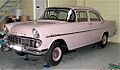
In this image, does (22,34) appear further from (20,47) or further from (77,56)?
(77,56)

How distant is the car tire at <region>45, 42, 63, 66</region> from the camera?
499cm

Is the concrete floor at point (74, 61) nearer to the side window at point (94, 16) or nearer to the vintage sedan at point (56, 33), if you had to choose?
the vintage sedan at point (56, 33)

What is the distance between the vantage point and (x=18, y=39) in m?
5.17

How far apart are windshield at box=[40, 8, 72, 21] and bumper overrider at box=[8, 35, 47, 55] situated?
1.37 metres

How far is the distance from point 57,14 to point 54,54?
1.48 m

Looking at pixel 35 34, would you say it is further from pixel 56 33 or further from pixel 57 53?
pixel 57 53

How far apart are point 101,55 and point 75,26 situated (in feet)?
4.88

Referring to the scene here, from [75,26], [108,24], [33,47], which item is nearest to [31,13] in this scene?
[108,24]

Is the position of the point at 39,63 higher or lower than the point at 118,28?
lower

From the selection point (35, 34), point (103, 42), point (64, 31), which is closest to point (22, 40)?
point (35, 34)

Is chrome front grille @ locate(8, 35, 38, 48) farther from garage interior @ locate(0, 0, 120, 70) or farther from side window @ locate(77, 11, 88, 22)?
side window @ locate(77, 11, 88, 22)

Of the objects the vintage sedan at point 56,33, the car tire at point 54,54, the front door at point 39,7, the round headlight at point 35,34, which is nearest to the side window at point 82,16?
the vintage sedan at point 56,33

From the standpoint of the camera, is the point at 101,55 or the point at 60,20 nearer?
the point at 60,20

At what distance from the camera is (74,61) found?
18.8 ft
